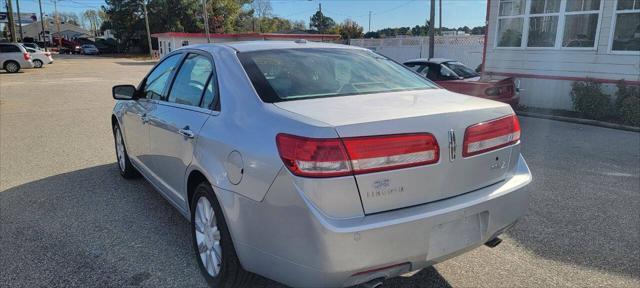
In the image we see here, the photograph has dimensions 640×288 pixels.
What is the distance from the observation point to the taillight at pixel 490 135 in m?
2.47

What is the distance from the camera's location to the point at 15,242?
3760mm

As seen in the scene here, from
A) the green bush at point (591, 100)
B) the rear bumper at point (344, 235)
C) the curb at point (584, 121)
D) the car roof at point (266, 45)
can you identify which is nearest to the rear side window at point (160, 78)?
the car roof at point (266, 45)

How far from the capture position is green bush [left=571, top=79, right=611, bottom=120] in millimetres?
9758

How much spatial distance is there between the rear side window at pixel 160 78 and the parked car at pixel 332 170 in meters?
0.79

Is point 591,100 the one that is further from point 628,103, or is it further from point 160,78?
point 160,78

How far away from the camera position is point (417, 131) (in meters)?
2.28

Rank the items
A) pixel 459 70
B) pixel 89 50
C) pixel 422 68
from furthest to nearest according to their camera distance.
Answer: pixel 89 50 < pixel 459 70 < pixel 422 68

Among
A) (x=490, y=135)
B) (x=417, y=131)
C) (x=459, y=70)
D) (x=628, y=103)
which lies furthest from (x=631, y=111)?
(x=417, y=131)

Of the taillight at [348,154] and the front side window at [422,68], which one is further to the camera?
the front side window at [422,68]

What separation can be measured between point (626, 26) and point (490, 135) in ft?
31.1

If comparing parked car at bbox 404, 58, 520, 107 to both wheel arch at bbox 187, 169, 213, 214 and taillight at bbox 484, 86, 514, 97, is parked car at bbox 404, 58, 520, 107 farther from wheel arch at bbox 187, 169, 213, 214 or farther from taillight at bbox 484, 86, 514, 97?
wheel arch at bbox 187, 169, 213, 214

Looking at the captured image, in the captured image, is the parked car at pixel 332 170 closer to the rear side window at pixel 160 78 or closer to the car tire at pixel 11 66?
the rear side window at pixel 160 78

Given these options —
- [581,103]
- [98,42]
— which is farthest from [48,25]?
[581,103]

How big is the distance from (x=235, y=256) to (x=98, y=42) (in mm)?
74879
